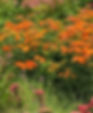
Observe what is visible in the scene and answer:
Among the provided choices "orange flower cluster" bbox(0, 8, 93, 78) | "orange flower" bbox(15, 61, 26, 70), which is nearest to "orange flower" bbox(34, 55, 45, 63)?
"orange flower cluster" bbox(0, 8, 93, 78)

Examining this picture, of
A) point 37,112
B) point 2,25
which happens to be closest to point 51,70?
point 37,112

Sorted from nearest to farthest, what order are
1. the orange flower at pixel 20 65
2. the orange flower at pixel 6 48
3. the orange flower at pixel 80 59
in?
the orange flower at pixel 80 59
the orange flower at pixel 20 65
the orange flower at pixel 6 48

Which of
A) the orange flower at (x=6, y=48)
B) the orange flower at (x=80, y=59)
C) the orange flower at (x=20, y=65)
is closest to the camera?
the orange flower at (x=80, y=59)

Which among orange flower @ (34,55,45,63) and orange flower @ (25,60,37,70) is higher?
orange flower @ (34,55,45,63)

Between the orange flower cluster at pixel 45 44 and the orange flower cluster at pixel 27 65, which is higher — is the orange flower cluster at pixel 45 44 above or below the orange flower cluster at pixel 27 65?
above

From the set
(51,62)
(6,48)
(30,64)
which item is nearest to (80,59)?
(51,62)

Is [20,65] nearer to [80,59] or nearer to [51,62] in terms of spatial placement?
[51,62]

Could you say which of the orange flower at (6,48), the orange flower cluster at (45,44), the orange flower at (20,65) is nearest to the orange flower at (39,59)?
the orange flower cluster at (45,44)

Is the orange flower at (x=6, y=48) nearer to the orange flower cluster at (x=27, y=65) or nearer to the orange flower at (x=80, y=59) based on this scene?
the orange flower cluster at (x=27, y=65)

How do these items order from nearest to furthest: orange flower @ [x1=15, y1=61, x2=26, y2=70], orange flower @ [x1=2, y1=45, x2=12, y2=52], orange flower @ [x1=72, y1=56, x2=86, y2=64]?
1. orange flower @ [x1=72, y1=56, x2=86, y2=64]
2. orange flower @ [x1=15, y1=61, x2=26, y2=70]
3. orange flower @ [x1=2, y1=45, x2=12, y2=52]

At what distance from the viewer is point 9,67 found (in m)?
4.86

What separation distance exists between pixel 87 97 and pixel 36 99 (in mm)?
772

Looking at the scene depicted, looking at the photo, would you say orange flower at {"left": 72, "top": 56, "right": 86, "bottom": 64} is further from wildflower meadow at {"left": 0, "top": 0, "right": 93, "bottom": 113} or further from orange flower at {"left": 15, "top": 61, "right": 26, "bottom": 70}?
orange flower at {"left": 15, "top": 61, "right": 26, "bottom": 70}

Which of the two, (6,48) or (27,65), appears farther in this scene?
(6,48)
